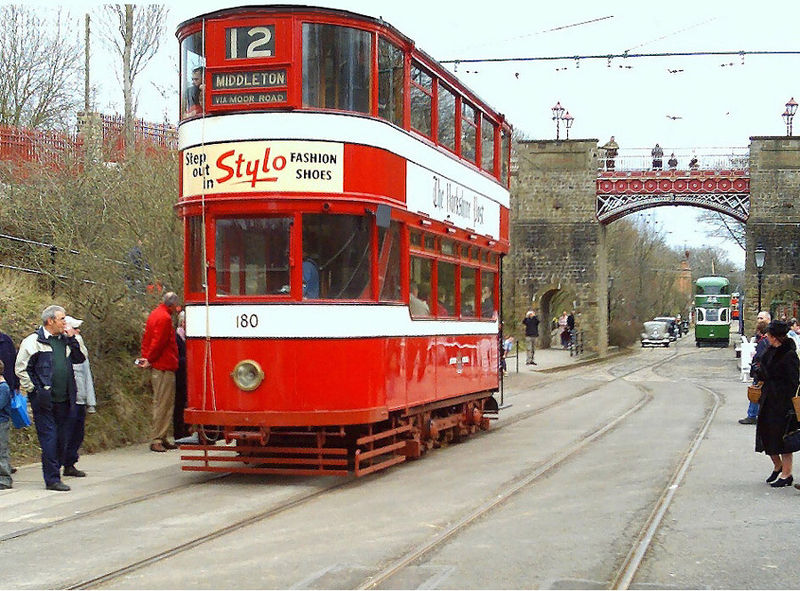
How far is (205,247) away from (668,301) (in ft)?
328

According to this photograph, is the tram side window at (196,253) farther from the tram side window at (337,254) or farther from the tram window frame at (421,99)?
the tram window frame at (421,99)

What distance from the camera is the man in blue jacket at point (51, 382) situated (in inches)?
434

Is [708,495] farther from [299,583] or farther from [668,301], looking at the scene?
[668,301]

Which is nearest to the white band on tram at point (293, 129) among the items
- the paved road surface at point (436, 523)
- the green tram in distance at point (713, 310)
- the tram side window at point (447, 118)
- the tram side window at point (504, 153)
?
the tram side window at point (447, 118)

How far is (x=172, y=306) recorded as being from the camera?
1416cm

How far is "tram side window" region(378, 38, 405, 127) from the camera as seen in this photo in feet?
39.3

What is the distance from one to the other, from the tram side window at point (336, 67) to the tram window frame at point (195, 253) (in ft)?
5.34

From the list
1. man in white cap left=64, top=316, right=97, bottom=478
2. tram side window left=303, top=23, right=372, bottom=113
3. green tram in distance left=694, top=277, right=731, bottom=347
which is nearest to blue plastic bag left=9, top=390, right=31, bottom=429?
man in white cap left=64, top=316, right=97, bottom=478

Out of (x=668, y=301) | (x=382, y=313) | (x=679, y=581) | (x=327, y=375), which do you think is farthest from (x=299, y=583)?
(x=668, y=301)

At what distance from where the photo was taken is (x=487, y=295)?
54.1 feet

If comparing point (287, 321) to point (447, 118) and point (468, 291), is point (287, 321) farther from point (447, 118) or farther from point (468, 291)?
point (468, 291)

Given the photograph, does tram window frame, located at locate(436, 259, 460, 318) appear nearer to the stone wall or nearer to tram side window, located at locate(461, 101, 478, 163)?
tram side window, located at locate(461, 101, 478, 163)

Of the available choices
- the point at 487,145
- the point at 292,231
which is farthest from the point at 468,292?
the point at 292,231

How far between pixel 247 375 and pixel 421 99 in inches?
158
